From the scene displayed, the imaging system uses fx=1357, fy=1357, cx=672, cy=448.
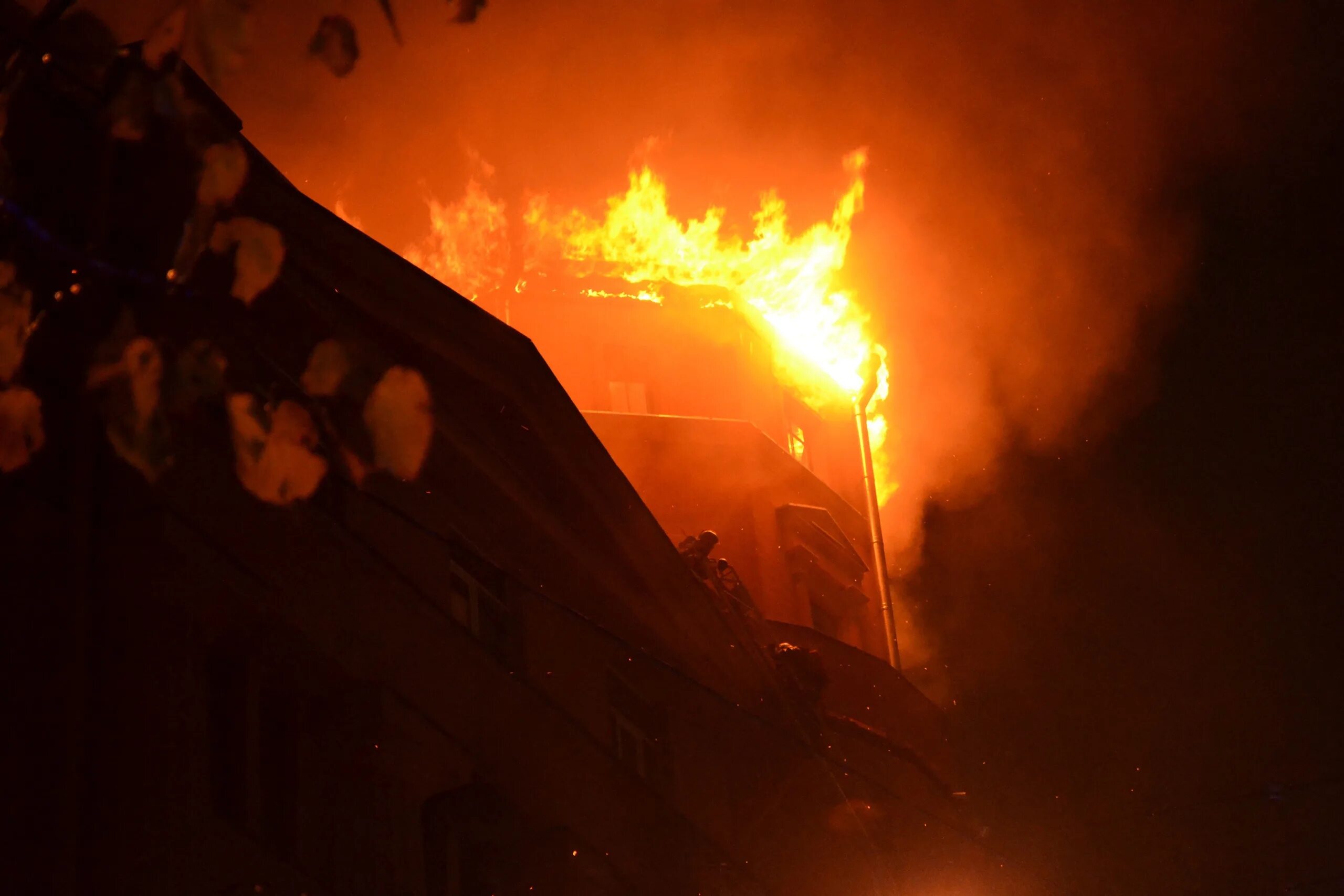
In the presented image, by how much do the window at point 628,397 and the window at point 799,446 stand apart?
312 cm

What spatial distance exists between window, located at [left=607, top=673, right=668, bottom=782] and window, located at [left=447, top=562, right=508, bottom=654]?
2.08 metres

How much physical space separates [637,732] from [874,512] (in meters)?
9.45

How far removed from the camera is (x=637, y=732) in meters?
14.8

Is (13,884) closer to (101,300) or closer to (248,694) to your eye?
(248,694)

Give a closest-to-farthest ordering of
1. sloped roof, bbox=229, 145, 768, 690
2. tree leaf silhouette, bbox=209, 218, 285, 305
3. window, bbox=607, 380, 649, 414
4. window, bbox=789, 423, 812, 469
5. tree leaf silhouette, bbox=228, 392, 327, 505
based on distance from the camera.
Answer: tree leaf silhouette, bbox=228, 392, 327, 505 < tree leaf silhouette, bbox=209, 218, 285, 305 < sloped roof, bbox=229, 145, 768, 690 < window, bbox=607, 380, 649, 414 < window, bbox=789, 423, 812, 469

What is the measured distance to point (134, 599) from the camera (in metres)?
7.91

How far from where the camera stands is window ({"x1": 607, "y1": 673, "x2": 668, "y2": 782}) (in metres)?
14.2

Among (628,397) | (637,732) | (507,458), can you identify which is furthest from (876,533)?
(507,458)

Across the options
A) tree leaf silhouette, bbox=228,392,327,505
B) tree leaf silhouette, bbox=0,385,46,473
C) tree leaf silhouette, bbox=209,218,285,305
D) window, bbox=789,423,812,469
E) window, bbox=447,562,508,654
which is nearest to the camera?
tree leaf silhouette, bbox=0,385,46,473

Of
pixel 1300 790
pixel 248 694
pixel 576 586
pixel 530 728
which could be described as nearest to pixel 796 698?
pixel 576 586

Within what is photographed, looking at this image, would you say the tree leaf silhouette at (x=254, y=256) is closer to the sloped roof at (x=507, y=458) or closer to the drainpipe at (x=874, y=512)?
the sloped roof at (x=507, y=458)

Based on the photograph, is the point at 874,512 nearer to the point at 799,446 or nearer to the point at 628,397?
the point at 799,446

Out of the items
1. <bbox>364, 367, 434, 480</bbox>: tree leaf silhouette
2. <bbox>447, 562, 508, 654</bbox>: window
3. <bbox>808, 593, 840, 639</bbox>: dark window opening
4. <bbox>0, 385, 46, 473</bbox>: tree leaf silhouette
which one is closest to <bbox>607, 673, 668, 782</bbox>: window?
<bbox>447, 562, 508, 654</bbox>: window

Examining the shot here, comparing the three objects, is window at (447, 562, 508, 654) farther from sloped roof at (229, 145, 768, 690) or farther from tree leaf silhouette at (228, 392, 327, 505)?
tree leaf silhouette at (228, 392, 327, 505)
